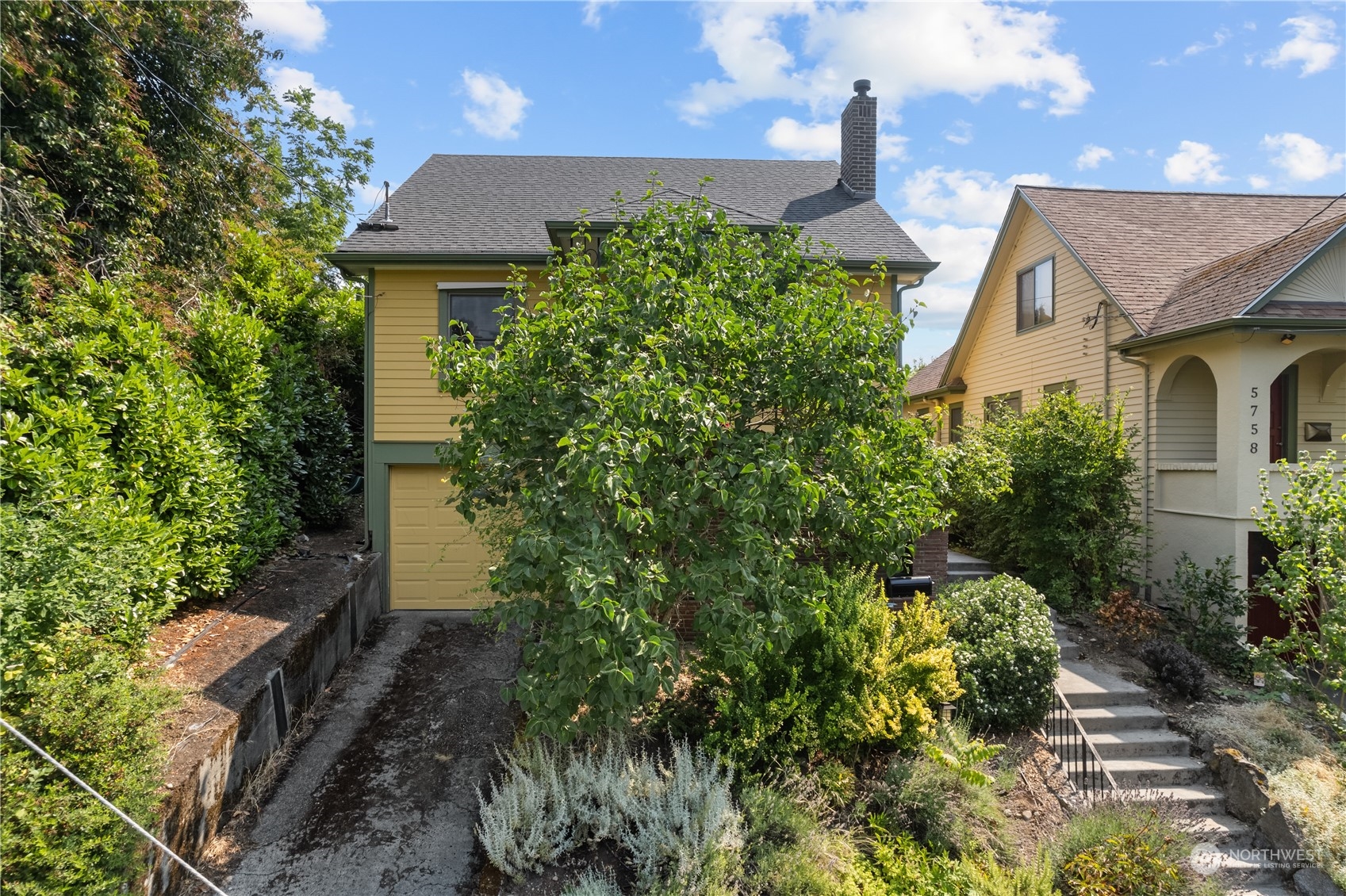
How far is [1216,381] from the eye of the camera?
9516mm

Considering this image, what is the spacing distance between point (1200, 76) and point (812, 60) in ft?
17.7

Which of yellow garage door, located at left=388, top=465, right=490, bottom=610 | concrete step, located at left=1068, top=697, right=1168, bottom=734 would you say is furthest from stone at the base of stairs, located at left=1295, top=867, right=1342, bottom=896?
yellow garage door, located at left=388, top=465, right=490, bottom=610

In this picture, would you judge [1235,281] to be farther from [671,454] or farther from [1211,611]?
[671,454]

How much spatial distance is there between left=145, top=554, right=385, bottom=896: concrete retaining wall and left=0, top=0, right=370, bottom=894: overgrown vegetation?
1.88 feet

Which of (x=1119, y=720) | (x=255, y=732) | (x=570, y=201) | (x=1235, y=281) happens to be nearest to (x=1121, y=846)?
(x=1119, y=720)

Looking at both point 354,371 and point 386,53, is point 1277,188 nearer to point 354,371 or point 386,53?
point 386,53

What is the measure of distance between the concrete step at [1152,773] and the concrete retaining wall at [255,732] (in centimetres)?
830

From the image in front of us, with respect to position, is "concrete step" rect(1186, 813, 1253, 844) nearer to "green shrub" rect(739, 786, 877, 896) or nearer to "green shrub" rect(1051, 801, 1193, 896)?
"green shrub" rect(1051, 801, 1193, 896)

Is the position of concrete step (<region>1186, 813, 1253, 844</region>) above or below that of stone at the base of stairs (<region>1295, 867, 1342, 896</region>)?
above

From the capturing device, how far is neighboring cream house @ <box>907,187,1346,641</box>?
9133 millimetres

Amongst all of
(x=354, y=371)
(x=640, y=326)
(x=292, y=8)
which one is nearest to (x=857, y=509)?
(x=640, y=326)

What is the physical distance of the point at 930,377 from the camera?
1961 centimetres

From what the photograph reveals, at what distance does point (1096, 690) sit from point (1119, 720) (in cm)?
42

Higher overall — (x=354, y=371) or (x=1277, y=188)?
(x=1277, y=188)
